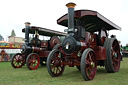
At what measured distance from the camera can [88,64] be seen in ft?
11.6

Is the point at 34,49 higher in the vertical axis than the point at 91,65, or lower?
higher

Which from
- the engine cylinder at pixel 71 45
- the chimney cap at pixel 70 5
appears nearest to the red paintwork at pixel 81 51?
the engine cylinder at pixel 71 45

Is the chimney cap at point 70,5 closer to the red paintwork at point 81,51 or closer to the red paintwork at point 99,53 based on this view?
the red paintwork at point 81,51

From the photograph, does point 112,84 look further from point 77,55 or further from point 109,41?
point 109,41

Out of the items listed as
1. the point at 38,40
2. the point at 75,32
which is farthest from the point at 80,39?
the point at 38,40

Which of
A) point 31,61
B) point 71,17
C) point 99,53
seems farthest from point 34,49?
point 99,53

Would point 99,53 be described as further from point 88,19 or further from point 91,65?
point 88,19

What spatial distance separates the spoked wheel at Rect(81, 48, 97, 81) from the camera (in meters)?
3.30

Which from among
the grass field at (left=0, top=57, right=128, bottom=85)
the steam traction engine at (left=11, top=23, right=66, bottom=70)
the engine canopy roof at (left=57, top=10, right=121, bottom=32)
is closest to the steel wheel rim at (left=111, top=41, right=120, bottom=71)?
the grass field at (left=0, top=57, right=128, bottom=85)

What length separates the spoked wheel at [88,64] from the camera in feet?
10.8

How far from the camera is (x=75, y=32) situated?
407 cm

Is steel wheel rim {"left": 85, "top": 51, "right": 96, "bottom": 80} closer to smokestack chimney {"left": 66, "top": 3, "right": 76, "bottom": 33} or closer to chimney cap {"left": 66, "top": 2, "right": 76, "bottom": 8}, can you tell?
smokestack chimney {"left": 66, "top": 3, "right": 76, "bottom": 33}

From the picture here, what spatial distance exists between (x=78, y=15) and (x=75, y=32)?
1.74ft

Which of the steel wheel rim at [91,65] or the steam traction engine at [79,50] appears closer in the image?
the steel wheel rim at [91,65]
